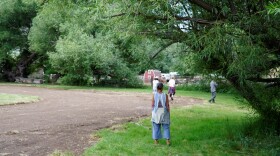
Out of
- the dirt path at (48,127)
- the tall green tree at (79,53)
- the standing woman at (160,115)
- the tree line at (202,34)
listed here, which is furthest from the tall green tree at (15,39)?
the standing woman at (160,115)

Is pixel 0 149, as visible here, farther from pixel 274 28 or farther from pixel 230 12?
pixel 274 28

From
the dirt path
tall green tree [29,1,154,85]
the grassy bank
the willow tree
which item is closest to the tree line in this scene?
the willow tree

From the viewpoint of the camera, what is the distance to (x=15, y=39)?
35781mm

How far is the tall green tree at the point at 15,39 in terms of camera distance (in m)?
34.4

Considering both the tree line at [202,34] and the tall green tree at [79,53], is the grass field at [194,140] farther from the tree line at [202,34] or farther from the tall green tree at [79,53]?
the tall green tree at [79,53]

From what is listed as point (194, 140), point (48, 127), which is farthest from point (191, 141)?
point (48, 127)

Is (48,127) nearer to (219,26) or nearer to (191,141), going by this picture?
(191,141)

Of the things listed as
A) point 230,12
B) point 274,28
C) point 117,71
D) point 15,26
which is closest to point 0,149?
point 230,12

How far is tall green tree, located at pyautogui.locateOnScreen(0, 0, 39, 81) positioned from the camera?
3441 centimetres

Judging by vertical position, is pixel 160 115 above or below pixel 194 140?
above

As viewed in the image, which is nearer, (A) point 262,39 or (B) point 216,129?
(A) point 262,39

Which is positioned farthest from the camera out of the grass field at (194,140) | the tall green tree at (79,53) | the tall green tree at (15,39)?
the tall green tree at (15,39)

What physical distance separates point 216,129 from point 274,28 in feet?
16.2

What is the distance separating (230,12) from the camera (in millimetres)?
5562
